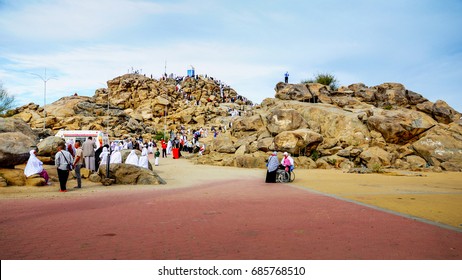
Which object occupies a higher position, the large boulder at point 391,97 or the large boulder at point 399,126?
the large boulder at point 391,97

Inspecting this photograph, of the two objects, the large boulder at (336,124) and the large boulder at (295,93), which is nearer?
the large boulder at (336,124)

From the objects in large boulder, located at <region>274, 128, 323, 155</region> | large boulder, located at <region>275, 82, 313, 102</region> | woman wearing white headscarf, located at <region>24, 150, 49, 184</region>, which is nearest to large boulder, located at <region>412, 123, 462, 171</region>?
large boulder, located at <region>274, 128, 323, 155</region>

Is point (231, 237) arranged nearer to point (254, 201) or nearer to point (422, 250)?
point (422, 250)

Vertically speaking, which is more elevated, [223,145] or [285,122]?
[285,122]

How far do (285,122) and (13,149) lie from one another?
66.7ft

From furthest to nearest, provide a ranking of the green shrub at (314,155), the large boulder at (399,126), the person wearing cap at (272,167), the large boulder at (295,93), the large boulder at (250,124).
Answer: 1. the large boulder at (295,93)
2. the large boulder at (250,124)
3. the large boulder at (399,126)
4. the green shrub at (314,155)
5. the person wearing cap at (272,167)

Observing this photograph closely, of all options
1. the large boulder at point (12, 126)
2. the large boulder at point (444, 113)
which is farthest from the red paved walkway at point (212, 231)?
the large boulder at point (444, 113)

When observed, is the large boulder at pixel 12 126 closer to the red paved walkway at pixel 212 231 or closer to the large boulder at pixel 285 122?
the red paved walkway at pixel 212 231

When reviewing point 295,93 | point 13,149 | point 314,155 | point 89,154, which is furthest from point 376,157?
point 13,149

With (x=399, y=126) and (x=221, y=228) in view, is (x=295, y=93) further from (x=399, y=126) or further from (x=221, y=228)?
(x=221, y=228)

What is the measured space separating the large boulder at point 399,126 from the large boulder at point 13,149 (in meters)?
24.9

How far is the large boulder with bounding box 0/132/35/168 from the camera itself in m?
12.3

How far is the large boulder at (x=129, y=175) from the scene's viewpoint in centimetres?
1384

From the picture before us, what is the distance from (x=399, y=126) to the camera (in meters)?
27.4
